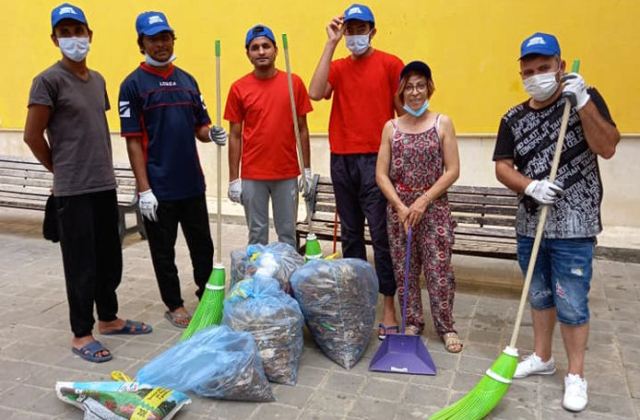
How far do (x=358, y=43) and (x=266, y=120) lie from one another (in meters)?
0.80

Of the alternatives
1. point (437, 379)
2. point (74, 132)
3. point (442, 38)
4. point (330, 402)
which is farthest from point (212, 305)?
point (442, 38)

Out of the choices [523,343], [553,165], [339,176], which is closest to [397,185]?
[339,176]

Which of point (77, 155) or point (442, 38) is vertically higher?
point (442, 38)

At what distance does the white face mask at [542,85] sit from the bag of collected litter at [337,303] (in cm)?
134

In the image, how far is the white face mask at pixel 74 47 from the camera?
3.17 meters

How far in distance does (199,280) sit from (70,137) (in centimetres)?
132

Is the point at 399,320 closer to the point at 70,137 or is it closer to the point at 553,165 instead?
the point at 553,165

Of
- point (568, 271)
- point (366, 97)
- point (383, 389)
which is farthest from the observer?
point (366, 97)

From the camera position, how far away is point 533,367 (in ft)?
10.3

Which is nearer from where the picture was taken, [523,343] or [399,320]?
[523,343]

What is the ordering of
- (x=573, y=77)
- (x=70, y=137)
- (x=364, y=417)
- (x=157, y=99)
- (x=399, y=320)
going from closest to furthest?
(x=573, y=77) → (x=364, y=417) → (x=70, y=137) → (x=157, y=99) → (x=399, y=320)

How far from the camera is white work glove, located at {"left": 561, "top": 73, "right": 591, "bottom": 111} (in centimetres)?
254

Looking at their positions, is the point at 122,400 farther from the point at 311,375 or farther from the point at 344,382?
the point at 344,382

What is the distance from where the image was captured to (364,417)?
2.78 metres
